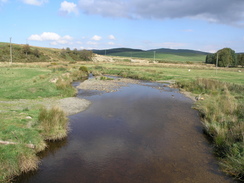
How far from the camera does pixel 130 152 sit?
37.4 feet

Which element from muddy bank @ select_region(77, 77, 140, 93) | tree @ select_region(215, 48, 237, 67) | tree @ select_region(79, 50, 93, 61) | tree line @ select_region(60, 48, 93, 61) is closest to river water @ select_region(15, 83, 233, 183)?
muddy bank @ select_region(77, 77, 140, 93)

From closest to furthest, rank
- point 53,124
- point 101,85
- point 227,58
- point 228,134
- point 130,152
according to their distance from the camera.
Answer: point 130,152 → point 228,134 → point 53,124 → point 101,85 → point 227,58

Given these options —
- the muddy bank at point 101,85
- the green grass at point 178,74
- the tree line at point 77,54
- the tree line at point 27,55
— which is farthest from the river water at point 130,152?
the tree line at point 77,54

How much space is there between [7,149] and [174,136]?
10.00 metres

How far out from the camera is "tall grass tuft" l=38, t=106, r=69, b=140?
12.3 meters

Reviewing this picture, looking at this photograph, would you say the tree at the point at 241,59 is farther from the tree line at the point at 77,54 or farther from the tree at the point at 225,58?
the tree line at the point at 77,54

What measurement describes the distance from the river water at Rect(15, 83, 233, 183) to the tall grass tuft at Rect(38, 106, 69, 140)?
0.54 m

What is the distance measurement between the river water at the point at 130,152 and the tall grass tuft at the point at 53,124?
21.1 inches

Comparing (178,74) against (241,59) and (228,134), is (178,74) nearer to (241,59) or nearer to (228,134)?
(228,134)

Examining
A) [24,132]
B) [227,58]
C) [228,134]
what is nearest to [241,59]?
[227,58]

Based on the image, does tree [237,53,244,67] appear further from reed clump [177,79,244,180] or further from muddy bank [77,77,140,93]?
reed clump [177,79,244,180]

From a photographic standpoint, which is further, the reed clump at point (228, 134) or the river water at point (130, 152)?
the reed clump at point (228, 134)

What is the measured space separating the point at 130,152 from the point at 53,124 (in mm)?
5199

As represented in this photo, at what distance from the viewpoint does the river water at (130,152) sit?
918 centimetres
